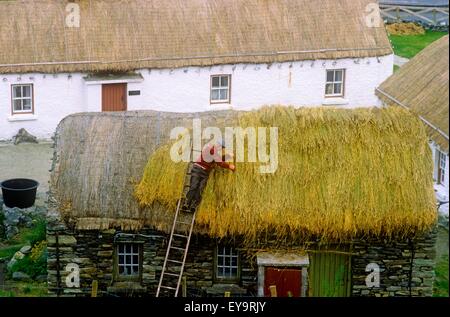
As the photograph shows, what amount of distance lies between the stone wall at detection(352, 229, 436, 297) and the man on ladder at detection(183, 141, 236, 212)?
3.25m

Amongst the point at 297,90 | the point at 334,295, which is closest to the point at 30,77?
→ the point at 297,90

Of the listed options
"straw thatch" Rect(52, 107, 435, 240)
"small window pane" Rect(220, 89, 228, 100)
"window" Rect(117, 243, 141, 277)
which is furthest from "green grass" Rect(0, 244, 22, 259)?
"small window pane" Rect(220, 89, 228, 100)

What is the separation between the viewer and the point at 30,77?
27781 mm

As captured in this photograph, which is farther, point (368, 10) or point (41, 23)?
point (368, 10)

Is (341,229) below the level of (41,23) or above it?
below

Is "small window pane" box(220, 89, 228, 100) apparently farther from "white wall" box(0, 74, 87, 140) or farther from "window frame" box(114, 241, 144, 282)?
"window frame" box(114, 241, 144, 282)

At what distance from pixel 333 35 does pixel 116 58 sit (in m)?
7.10

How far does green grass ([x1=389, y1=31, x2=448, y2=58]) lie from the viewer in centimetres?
3419

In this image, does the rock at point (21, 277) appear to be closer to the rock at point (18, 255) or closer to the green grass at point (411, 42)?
the rock at point (18, 255)

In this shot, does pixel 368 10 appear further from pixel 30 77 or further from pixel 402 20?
pixel 30 77

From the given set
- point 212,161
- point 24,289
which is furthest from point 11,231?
point 212,161

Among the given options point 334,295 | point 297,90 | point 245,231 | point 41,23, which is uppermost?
point 41,23
